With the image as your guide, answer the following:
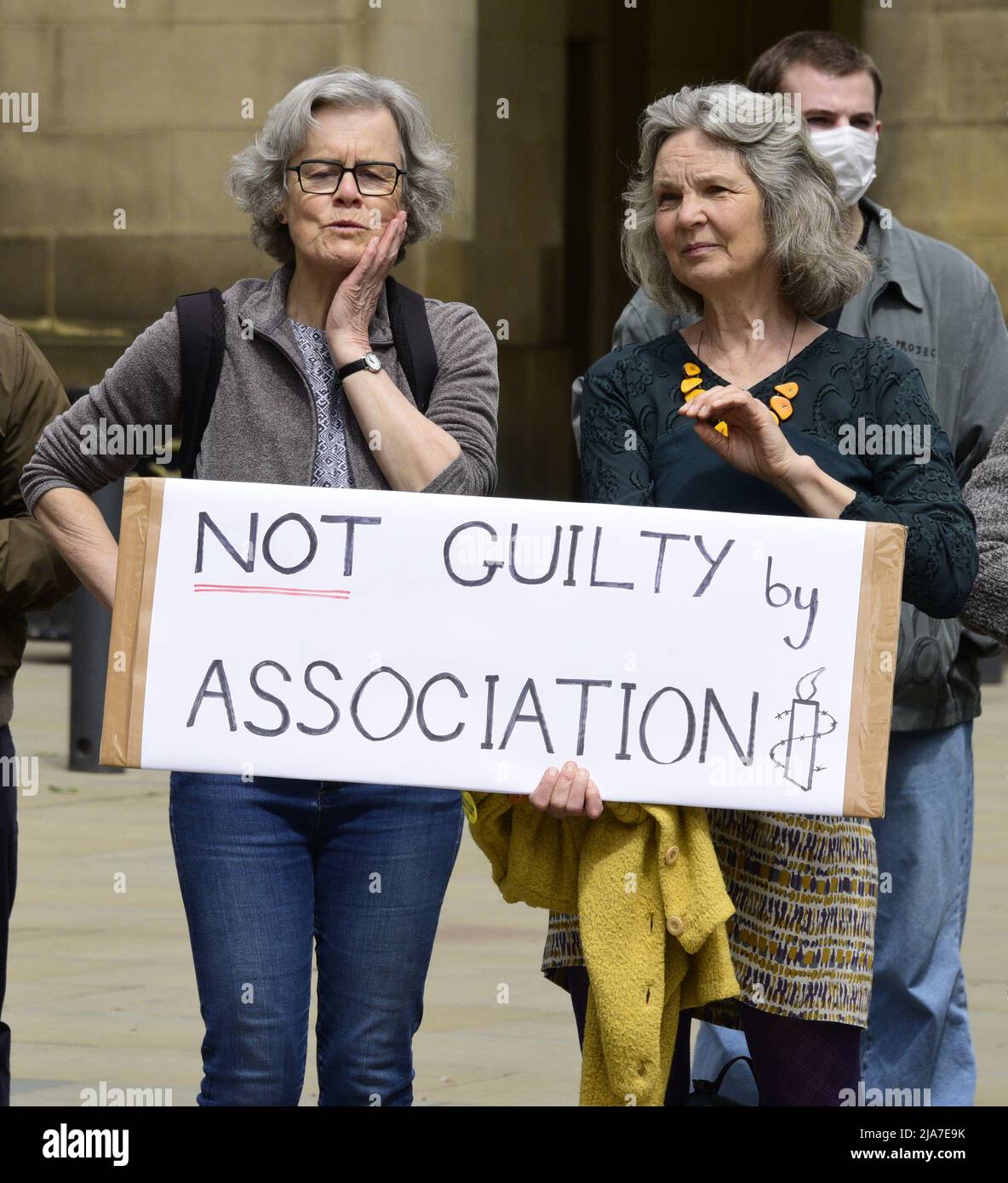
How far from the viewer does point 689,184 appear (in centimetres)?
377

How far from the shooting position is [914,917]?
4703 millimetres

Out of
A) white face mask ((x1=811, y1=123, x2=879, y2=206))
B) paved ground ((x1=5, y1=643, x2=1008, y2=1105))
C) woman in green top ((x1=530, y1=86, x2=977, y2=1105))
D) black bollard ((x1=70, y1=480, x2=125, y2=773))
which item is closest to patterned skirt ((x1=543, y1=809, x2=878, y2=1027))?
woman in green top ((x1=530, y1=86, x2=977, y2=1105))

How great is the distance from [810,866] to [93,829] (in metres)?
7.31

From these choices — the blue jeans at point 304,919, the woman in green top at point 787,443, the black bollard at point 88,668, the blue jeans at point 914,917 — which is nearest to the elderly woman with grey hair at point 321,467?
the blue jeans at point 304,919

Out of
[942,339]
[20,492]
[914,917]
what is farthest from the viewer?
[942,339]

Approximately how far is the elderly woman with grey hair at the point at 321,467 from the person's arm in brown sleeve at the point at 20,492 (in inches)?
18.2

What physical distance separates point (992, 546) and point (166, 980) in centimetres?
422

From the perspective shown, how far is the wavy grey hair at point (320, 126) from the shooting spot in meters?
3.80

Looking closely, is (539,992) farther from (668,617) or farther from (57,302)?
(57,302)

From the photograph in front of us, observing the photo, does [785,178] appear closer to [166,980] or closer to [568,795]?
[568,795]

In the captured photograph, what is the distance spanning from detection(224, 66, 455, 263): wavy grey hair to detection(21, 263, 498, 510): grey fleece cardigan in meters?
0.14

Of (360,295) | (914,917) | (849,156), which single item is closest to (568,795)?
(360,295)

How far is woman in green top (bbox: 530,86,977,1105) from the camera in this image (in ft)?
12.0
